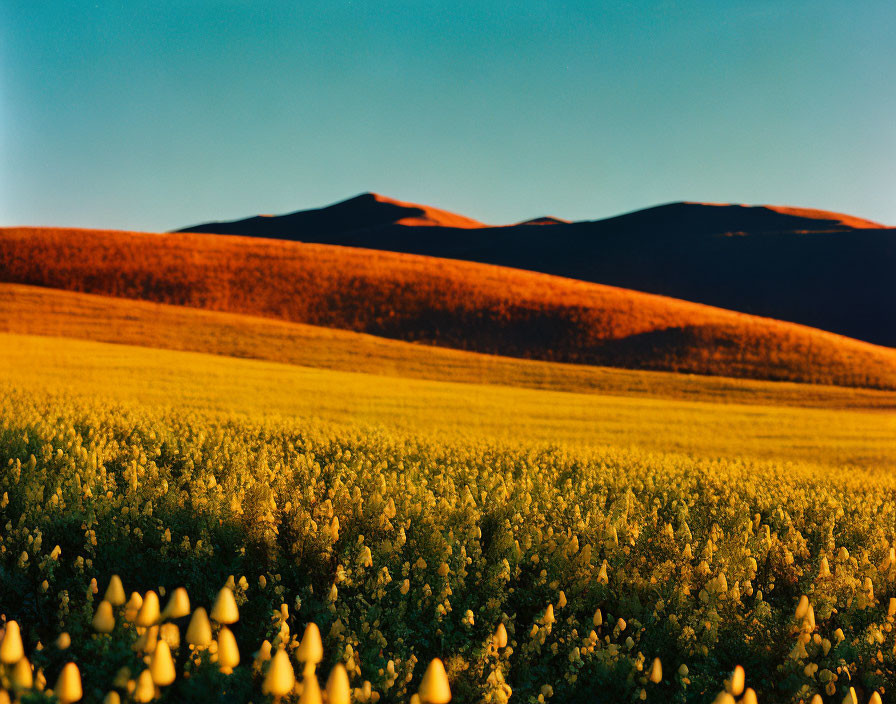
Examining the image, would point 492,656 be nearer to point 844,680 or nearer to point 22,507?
point 844,680

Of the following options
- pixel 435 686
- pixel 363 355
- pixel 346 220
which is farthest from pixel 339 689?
pixel 346 220

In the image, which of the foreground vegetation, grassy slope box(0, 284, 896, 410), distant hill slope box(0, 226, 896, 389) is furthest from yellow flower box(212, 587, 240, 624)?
distant hill slope box(0, 226, 896, 389)

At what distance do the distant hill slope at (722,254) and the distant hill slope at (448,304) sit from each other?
1007 inches

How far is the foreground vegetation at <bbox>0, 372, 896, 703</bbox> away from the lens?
10.9 feet

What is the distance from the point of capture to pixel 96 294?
38312 mm

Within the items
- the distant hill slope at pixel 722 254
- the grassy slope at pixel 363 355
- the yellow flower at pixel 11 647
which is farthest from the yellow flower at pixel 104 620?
the distant hill slope at pixel 722 254

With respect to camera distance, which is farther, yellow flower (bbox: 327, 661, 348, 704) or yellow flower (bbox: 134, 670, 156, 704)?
A: yellow flower (bbox: 134, 670, 156, 704)

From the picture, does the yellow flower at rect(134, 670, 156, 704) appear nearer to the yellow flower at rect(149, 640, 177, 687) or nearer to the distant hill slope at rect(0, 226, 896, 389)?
the yellow flower at rect(149, 640, 177, 687)

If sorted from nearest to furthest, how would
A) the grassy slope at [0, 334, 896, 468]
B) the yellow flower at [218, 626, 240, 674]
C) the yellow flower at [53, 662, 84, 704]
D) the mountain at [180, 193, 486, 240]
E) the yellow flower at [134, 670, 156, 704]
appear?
the yellow flower at [53, 662, 84, 704] → the yellow flower at [134, 670, 156, 704] → the yellow flower at [218, 626, 240, 674] → the grassy slope at [0, 334, 896, 468] → the mountain at [180, 193, 486, 240]

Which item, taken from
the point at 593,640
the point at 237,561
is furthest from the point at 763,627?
the point at 237,561

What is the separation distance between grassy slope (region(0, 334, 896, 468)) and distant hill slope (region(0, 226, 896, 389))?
1120cm

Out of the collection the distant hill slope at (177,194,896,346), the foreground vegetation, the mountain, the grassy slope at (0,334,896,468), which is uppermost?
the mountain

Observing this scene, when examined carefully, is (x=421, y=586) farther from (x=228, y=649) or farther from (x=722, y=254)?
(x=722, y=254)

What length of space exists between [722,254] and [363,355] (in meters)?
64.1
